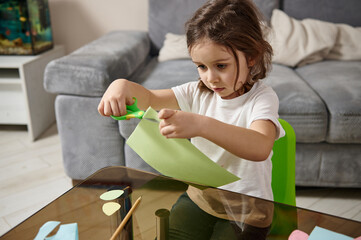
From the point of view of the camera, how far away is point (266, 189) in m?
0.84

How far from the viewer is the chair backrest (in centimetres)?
87

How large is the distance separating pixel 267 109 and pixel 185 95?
25cm

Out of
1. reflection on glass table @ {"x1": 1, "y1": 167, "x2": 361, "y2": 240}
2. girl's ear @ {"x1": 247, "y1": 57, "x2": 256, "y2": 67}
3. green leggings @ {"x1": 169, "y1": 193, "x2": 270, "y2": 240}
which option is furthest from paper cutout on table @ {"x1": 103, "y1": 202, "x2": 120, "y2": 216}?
girl's ear @ {"x1": 247, "y1": 57, "x2": 256, "y2": 67}

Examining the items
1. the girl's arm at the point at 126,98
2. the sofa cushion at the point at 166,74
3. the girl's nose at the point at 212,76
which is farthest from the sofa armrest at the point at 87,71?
the girl's nose at the point at 212,76

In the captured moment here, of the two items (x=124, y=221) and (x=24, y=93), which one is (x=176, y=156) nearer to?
(x=124, y=221)

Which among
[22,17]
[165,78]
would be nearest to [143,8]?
[22,17]

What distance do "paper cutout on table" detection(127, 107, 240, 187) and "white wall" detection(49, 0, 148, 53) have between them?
177cm

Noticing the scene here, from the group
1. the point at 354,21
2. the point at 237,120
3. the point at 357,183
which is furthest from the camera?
the point at 354,21

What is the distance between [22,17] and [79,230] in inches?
67.4

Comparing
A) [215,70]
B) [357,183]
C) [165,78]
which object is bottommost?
[357,183]

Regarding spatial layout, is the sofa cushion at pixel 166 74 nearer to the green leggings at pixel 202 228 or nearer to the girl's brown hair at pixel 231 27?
the girl's brown hair at pixel 231 27

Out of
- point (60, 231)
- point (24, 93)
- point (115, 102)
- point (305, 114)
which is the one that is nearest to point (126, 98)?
point (115, 102)

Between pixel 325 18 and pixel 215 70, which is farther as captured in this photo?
pixel 325 18

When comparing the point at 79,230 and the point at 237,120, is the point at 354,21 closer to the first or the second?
the point at 237,120
